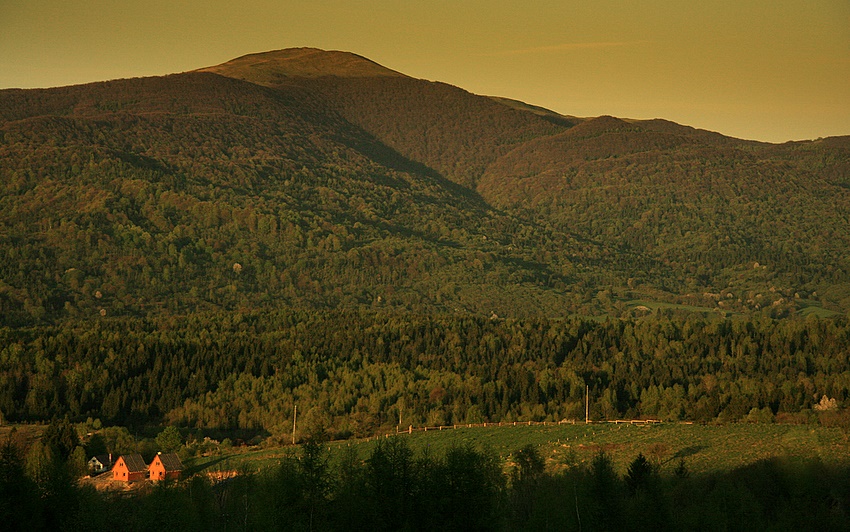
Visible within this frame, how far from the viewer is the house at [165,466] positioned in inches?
4552

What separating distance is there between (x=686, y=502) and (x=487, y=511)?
17739mm

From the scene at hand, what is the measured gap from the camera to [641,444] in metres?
113

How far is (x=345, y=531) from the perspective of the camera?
72875 millimetres

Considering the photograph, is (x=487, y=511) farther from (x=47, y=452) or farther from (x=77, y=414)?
(x=77, y=414)

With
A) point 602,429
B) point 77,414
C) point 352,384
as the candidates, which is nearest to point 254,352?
point 352,384

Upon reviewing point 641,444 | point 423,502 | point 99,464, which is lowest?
point 99,464

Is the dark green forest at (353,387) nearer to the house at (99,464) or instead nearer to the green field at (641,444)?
the green field at (641,444)

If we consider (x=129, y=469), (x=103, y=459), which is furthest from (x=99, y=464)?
(x=129, y=469)

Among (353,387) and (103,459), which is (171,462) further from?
(353,387)

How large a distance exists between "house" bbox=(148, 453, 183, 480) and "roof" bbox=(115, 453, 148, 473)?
0.84m

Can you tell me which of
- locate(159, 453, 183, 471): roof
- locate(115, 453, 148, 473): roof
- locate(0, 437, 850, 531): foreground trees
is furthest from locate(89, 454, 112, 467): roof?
locate(0, 437, 850, 531): foreground trees

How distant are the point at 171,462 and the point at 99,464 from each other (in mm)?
8907

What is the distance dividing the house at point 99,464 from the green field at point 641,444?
8719 millimetres

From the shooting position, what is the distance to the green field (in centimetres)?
10194
